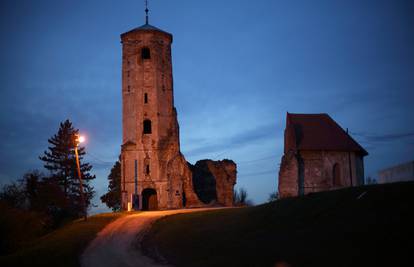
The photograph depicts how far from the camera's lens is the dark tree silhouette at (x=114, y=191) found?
196ft

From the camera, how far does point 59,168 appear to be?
5322cm

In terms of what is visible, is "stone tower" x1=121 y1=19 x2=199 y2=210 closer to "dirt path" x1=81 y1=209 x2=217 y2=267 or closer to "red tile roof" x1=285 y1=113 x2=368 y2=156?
"red tile roof" x1=285 y1=113 x2=368 y2=156

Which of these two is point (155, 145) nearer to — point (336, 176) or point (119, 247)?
point (336, 176)

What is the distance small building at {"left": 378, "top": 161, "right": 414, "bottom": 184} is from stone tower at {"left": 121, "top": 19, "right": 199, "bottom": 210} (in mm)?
20849

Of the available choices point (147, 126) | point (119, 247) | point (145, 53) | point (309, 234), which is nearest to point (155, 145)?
point (147, 126)

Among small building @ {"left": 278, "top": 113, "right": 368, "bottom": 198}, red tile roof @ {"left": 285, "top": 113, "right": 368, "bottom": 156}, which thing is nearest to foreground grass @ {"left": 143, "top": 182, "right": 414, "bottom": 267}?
small building @ {"left": 278, "top": 113, "right": 368, "bottom": 198}

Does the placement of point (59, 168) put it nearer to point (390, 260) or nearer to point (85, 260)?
point (85, 260)

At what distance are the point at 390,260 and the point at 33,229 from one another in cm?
2766

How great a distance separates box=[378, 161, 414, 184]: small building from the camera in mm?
25609

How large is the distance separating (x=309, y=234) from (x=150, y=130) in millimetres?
32059

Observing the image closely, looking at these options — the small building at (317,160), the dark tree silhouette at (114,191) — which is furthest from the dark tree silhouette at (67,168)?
the small building at (317,160)

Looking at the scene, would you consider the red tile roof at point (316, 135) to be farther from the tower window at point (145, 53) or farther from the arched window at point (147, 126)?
the tower window at point (145, 53)

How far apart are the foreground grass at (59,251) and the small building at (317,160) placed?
1918 centimetres

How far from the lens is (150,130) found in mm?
48344
